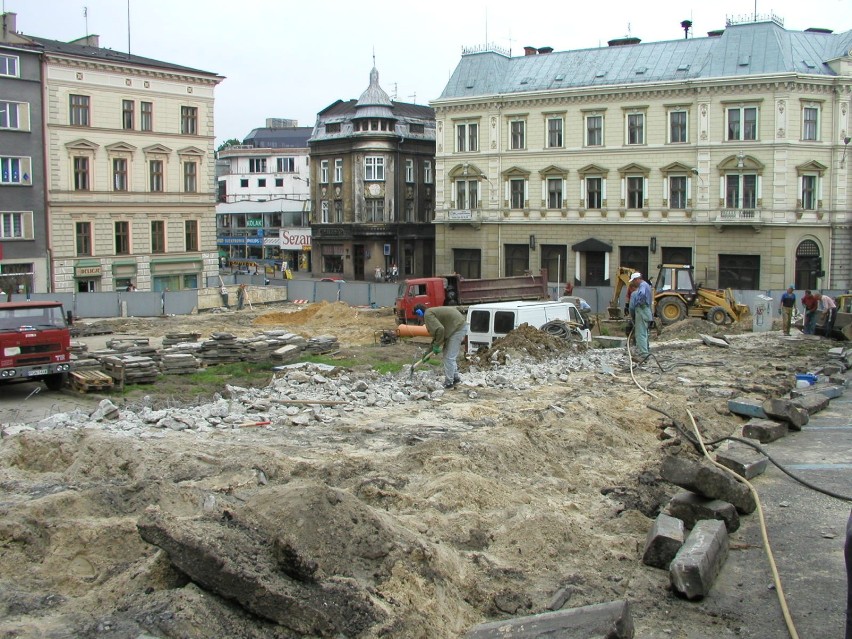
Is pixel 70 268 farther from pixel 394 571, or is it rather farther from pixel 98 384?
pixel 394 571

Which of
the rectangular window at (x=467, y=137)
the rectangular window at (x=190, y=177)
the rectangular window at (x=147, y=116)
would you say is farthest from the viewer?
the rectangular window at (x=467, y=137)

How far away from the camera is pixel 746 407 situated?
1441 cm

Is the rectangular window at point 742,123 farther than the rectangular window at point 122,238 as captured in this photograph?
No

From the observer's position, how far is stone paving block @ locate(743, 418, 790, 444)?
1251cm

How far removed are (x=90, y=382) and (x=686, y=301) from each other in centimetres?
2158

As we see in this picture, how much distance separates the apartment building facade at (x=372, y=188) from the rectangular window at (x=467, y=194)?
9.31 metres

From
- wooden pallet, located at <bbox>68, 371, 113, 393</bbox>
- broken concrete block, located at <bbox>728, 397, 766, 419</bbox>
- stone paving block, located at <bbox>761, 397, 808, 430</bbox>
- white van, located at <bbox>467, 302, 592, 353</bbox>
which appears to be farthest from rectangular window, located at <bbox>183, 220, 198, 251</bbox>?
stone paving block, located at <bbox>761, 397, 808, 430</bbox>

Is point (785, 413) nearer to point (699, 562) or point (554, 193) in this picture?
point (699, 562)

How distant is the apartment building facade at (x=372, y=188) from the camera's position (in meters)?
61.4

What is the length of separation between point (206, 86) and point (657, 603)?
48577mm

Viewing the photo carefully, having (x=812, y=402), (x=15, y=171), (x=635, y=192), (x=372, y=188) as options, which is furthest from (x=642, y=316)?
(x=372, y=188)

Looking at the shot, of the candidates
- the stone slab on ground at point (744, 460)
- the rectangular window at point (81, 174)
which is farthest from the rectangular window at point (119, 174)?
the stone slab on ground at point (744, 460)

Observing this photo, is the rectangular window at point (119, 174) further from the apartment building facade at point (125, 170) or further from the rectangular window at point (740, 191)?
the rectangular window at point (740, 191)

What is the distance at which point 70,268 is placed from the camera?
45.0 meters
